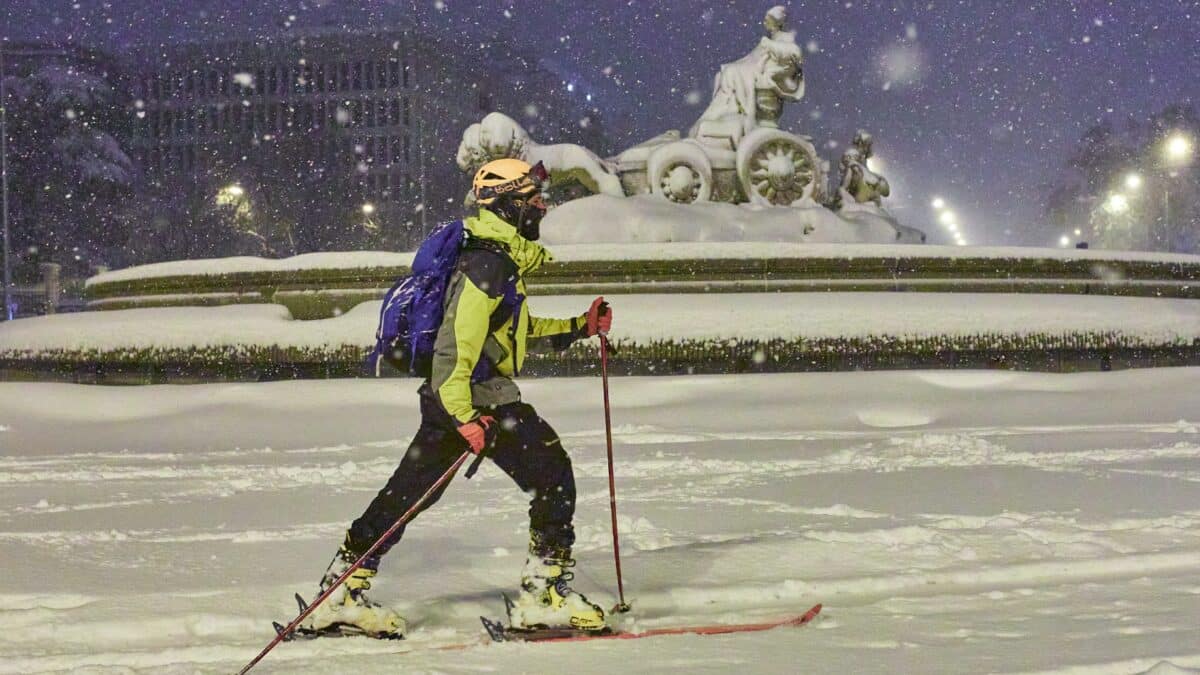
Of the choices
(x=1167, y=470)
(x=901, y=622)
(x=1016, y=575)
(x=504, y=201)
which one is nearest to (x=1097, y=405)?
(x=1167, y=470)

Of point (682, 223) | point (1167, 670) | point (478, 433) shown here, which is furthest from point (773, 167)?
point (1167, 670)

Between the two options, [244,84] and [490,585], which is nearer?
[490,585]

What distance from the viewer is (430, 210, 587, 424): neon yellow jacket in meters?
3.91

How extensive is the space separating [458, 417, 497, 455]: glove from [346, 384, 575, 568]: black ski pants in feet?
0.76

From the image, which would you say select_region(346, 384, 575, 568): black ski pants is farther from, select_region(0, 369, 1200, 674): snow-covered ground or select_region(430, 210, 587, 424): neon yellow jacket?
select_region(0, 369, 1200, 674): snow-covered ground

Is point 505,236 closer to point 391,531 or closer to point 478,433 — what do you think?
point 478,433

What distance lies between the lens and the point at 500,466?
165 inches

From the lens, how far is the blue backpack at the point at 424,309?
4.01m

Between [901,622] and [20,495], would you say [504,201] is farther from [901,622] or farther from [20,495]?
[20,495]

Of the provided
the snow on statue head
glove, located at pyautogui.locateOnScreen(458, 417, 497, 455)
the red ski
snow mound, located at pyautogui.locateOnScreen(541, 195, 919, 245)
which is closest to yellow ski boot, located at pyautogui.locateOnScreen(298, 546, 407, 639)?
the red ski

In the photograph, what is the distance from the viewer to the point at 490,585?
16.4ft

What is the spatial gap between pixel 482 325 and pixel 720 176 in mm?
14724

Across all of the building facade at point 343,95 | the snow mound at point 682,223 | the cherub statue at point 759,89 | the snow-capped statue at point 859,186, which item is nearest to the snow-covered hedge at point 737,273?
the snow mound at point 682,223

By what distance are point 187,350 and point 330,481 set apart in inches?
220
